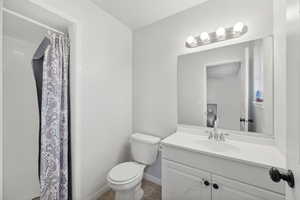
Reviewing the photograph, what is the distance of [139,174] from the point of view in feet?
4.61

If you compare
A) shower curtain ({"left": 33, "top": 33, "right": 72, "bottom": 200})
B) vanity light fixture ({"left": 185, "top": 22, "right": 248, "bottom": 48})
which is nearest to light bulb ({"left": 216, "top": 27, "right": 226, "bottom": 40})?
vanity light fixture ({"left": 185, "top": 22, "right": 248, "bottom": 48})

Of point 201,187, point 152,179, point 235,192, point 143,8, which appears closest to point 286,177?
point 235,192

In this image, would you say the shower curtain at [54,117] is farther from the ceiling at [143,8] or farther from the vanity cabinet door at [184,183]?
the vanity cabinet door at [184,183]

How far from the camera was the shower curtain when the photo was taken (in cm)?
126

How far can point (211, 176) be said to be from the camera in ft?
3.46

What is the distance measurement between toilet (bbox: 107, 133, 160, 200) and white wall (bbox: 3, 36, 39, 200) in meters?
1.15

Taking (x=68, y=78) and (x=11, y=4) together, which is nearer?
(x=11, y=4)

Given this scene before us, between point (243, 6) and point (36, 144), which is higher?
point (243, 6)

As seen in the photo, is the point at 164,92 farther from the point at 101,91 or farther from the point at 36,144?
the point at 36,144

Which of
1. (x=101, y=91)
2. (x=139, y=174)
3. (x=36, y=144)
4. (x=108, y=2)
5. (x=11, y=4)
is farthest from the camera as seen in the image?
(x=36, y=144)

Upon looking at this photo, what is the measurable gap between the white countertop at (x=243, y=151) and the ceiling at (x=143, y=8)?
5.12 feet

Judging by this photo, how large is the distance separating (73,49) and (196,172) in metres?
1.69

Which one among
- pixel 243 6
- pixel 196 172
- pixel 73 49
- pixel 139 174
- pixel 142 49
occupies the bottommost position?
pixel 139 174

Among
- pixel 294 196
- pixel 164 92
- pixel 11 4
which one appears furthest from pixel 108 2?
pixel 294 196
